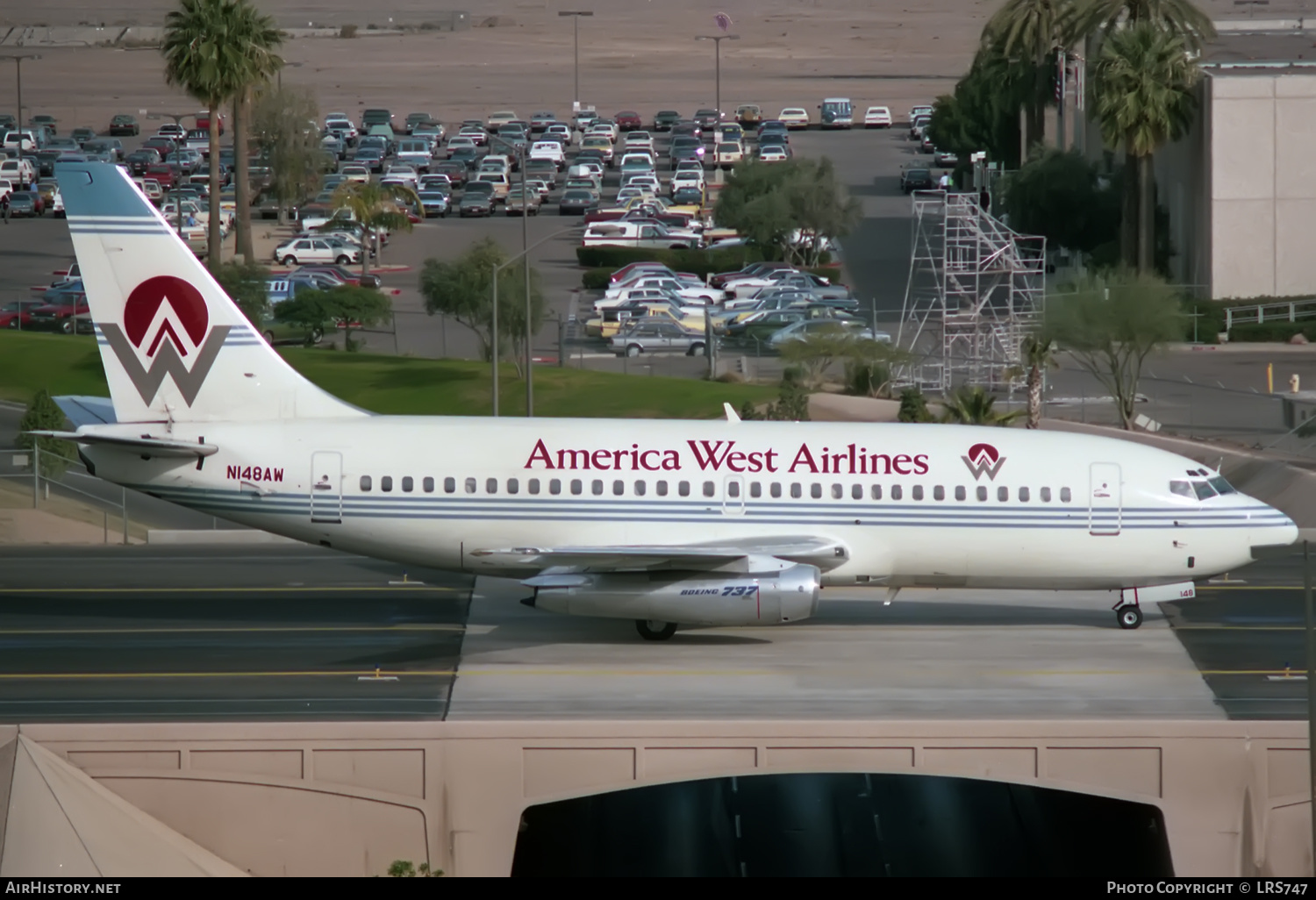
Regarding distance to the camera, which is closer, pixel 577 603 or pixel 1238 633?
pixel 577 603

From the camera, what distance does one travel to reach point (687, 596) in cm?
3266

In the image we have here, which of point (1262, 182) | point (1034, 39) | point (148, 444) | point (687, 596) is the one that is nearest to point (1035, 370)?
point (687, 596)

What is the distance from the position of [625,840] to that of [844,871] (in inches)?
163

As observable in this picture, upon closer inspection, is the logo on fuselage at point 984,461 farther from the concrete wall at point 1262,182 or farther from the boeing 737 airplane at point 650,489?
the concrete wall at point 1262,182

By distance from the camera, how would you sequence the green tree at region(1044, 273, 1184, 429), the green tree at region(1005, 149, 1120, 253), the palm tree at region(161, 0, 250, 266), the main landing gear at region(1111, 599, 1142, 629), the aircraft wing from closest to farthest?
the aircraft wing, the main landing gear at region(1111, 599, 1142, 629), the green tree at region(1044, 273, 1184, 429), the palm tree at region(161, 0, 250, 266), the green tree at region(1005, 149, 1120, 253)

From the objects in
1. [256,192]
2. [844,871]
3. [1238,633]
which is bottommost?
[844,871]

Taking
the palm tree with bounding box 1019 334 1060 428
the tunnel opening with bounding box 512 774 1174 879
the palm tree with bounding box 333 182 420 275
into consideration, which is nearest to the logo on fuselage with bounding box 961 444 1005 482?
the tunnel opening with bounding box 512 774 1174 879

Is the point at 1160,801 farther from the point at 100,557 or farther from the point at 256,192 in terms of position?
the point at 256,192

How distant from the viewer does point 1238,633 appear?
3559 centimetres

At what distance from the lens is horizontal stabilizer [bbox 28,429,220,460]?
33.3 metres

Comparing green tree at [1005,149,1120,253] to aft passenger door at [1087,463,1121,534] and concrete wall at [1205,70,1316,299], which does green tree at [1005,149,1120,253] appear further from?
aft passenger door at [1087,463,1121,534]

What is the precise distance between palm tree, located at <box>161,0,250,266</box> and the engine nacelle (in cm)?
4812

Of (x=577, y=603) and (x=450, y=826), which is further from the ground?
(x=577, y=603)

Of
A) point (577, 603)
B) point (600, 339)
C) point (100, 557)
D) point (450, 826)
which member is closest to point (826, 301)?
point (600, 339)
